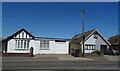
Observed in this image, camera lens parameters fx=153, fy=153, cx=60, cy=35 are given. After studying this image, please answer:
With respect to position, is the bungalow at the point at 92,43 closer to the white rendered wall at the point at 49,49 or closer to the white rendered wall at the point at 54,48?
the white rendered wall at the point at 54,48

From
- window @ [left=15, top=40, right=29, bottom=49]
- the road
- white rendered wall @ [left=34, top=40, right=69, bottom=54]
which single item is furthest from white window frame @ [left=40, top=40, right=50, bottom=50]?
the road

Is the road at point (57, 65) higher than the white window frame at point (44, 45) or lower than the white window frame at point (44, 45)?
lower

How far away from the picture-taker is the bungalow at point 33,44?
29.0 meters

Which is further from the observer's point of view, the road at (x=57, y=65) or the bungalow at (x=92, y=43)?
the bungalow at (x=92, y=43)

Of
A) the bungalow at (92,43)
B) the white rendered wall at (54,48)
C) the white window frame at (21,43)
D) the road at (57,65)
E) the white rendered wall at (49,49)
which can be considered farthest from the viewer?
the bungalow at (92,43)

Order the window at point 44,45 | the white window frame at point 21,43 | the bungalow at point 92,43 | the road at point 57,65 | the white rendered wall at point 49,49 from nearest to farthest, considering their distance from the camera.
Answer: the road at point 57,65
the white rendered wall at point 49,49
the white window frame at point 21,43
the window at point 44,45
the bungalow at point 92,43

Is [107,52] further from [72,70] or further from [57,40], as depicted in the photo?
[72,70]

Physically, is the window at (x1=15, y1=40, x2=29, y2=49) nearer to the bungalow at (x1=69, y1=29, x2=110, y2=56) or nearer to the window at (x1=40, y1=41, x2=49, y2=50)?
the window at (x1=40, y1=41, x2=49, y2=50)

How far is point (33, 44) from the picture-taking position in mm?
29938

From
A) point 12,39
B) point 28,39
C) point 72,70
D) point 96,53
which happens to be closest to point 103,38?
point 96,53

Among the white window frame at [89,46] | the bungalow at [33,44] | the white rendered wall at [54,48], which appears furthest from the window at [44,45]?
the white window frame at [89,46]

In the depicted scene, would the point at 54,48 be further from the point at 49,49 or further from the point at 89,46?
the point at 89,46

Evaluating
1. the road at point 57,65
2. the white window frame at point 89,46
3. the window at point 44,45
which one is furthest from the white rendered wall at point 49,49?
the road at point 57,65

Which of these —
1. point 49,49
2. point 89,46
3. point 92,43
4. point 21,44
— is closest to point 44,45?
point 49,49
